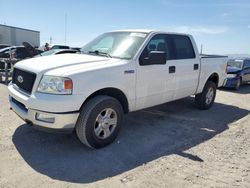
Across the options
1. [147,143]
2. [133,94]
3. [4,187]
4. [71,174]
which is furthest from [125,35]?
[4,187]

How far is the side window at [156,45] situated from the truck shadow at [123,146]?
1.56 m

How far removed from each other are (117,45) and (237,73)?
867 centimetres

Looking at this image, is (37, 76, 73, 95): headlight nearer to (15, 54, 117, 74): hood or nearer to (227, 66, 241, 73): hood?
(15, 54, 117, 74): hood

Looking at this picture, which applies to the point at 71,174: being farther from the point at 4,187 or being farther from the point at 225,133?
the point at 225,133

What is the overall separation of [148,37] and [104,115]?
180cm

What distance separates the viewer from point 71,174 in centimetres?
358

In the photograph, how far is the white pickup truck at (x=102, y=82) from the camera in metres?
3.84

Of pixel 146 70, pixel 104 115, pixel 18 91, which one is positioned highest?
pixel 146 70

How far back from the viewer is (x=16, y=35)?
133ft

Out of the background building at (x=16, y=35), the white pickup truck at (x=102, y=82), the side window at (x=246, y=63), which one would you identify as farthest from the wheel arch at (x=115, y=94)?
the background building at (x=16, y=35)

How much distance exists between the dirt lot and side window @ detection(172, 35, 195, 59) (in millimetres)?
1524

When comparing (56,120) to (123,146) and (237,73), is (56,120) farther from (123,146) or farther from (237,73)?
(237,73)

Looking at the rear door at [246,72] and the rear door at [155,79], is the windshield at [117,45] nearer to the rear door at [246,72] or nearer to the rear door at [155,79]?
the rear door at [155,79]

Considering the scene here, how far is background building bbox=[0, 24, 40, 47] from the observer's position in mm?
38875
